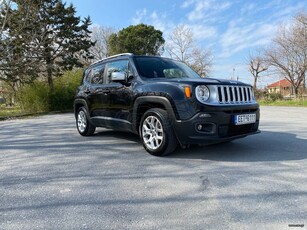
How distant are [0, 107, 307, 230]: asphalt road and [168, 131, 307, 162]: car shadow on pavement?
16 millimetres

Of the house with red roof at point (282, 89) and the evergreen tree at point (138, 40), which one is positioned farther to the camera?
the evergreen tree at point (138, 40)

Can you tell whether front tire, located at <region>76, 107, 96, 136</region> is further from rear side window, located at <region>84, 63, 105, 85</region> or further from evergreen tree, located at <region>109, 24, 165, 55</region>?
evergreen tree, located at <region>109, 24, 165, 55</region>

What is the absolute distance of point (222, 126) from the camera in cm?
405

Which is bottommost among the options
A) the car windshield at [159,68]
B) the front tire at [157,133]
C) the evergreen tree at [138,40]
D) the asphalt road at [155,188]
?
the asphalt road at [155,188]

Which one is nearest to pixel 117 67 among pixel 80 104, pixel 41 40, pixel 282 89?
pixel 80 104

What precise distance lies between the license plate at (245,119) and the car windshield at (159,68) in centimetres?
149

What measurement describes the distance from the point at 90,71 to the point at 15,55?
13.3 m

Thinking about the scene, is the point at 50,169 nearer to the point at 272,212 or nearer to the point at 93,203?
the point at 93,203

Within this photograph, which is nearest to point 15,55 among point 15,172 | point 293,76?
point 15,172

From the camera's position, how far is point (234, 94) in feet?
14.3

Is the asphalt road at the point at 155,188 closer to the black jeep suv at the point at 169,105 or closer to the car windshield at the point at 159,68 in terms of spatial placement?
the black jeep suv at the point at 169,105

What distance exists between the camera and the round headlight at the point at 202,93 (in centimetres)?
400

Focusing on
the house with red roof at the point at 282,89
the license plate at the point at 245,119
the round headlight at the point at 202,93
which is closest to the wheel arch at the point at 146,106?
the round headlight at the point at 202,93

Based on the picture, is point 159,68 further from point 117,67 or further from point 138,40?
point 138,40
